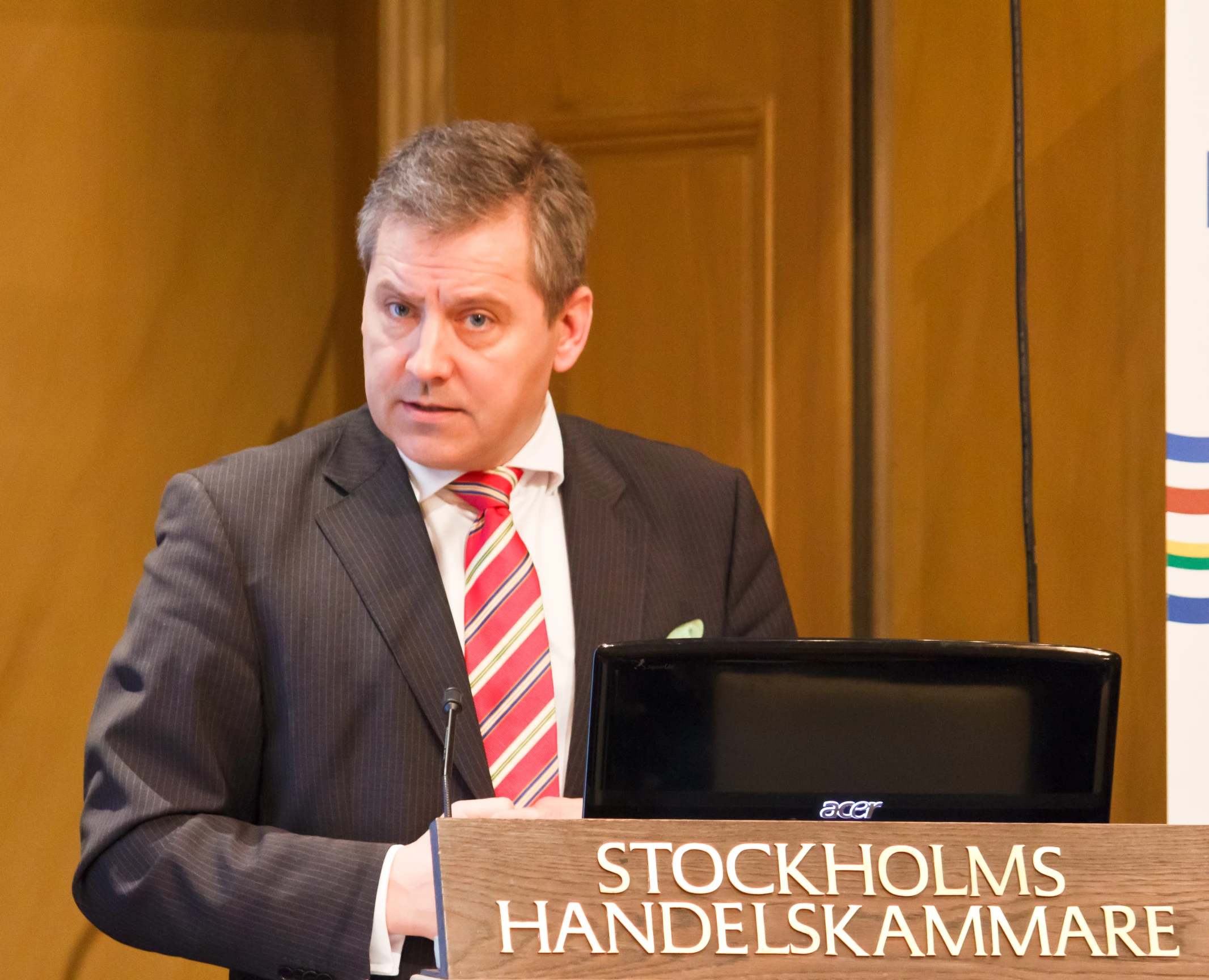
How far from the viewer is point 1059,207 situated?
232 centimetres

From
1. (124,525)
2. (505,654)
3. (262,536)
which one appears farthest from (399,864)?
(124,525)

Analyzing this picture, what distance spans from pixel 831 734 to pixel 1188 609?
2.86 ft

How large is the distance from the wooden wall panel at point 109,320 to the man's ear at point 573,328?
832mm

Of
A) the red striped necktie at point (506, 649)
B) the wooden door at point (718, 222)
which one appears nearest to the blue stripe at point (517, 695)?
the red striped necktie at point (506, 649)

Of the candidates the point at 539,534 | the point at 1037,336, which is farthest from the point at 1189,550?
the point at 539,534

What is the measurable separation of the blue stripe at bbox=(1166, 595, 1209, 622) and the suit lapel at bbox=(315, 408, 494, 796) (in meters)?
0.90

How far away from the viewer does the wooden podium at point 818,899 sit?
92 cm

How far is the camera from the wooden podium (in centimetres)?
92

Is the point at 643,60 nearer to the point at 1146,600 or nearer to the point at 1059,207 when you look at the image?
the point at 1059,207

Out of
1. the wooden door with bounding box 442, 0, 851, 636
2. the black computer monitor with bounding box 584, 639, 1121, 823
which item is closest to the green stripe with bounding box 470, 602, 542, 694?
the black computer monitor with bounding box 584, 639, 1121, 823

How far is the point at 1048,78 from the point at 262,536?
154 centimetres

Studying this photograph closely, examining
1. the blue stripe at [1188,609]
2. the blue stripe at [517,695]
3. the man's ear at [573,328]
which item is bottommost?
the blue stripe at [517,695]

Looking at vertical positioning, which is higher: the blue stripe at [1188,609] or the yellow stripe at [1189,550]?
the yellow stripe at [1189,550]

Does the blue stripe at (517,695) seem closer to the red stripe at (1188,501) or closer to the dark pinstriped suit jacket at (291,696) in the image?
the dark pinstriped suit jacket at (291,696)
